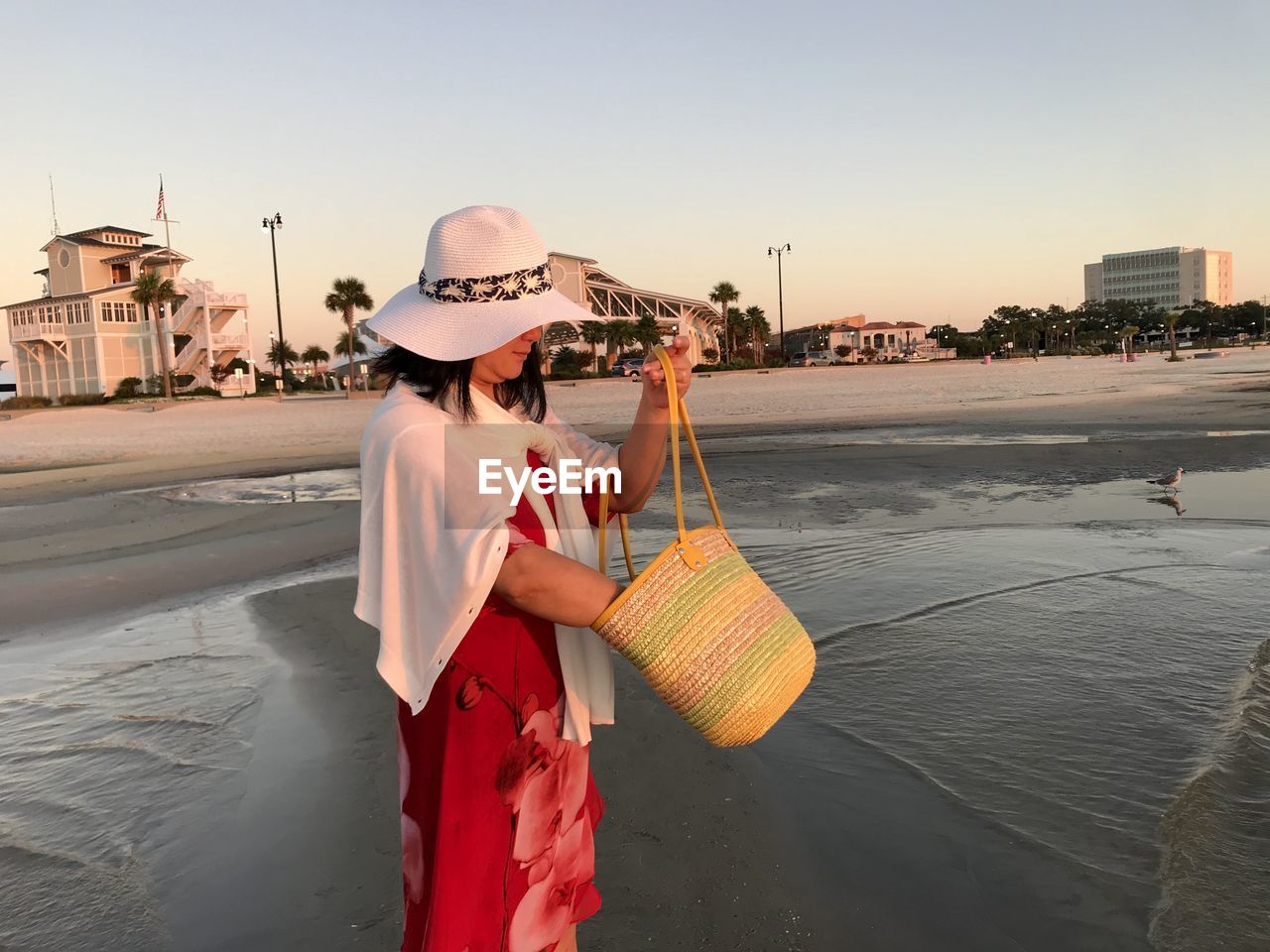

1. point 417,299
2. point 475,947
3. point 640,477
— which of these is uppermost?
point 417,299

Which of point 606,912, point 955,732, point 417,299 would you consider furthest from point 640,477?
point 955,732

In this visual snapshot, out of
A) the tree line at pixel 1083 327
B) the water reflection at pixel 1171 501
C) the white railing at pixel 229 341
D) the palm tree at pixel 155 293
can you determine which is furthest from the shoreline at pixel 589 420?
the tree line at pixel 1083 327

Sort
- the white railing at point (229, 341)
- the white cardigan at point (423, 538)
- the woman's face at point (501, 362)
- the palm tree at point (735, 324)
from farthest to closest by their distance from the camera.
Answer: the palm tree at point (735, 324)
the white railing at point (229, 341)
the woman's face at point (501, 362)
the white cardigan at point (423, 538)

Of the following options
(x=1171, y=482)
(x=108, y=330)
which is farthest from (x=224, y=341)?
(x=1171, y=482)

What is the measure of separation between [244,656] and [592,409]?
26608 mm

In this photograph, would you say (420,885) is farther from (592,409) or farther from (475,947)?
(592,409)

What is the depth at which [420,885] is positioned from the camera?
1693 mm

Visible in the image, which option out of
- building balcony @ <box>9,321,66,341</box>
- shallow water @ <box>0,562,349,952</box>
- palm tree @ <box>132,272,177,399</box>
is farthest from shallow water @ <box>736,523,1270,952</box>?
building balcony @ <box>9,321,66,341</box>

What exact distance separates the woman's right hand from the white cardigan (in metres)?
0.05

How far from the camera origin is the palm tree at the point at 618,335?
243ft

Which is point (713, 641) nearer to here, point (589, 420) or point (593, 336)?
point (589, 420)

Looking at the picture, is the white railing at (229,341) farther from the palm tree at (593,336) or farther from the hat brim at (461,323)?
the hat brim at (461,323)

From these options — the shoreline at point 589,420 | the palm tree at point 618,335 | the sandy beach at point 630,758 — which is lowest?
the sandy beach at point 630,758

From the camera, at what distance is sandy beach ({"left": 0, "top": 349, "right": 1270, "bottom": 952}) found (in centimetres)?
272
